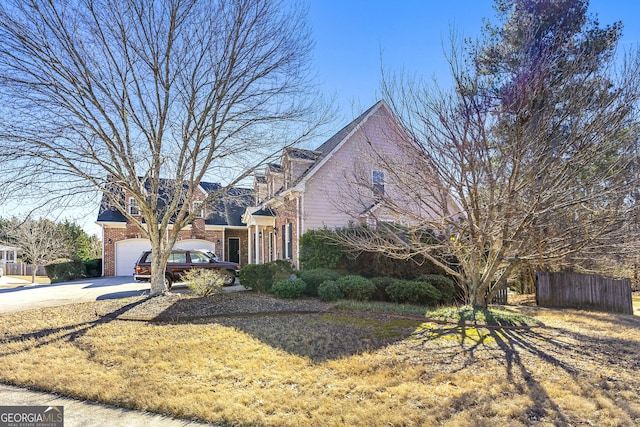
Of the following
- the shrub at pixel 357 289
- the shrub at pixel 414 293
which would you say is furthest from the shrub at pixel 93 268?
the shrub at pixel 414 293

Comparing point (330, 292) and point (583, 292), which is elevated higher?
point (330, 292)

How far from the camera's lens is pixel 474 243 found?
24.1 ft

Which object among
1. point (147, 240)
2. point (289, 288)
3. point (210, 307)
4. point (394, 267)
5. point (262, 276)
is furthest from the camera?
point (147, 240)

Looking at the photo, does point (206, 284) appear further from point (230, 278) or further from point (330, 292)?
point (230, 278)

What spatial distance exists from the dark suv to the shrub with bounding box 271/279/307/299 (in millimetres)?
3749

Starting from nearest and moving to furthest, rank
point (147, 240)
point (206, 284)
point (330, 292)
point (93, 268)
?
point (330, 292), point (206, 284), point (93, 268), point (147, 240)

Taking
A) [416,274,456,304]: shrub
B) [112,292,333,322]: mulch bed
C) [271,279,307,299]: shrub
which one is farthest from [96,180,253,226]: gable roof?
[416,274,456,304]: shrub

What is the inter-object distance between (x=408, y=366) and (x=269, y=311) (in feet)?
15.6

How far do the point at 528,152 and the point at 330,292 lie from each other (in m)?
6.11

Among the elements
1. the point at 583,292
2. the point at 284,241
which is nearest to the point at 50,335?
the point at 284,241

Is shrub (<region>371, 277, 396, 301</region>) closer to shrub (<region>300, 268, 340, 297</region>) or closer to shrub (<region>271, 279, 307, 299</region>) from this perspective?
shrub (<region>300, 268, 340, 297</region>)

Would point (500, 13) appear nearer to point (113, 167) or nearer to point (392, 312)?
point (392, 312)

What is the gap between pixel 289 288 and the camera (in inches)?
429

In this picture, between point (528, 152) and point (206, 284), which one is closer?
point (528, 152)
